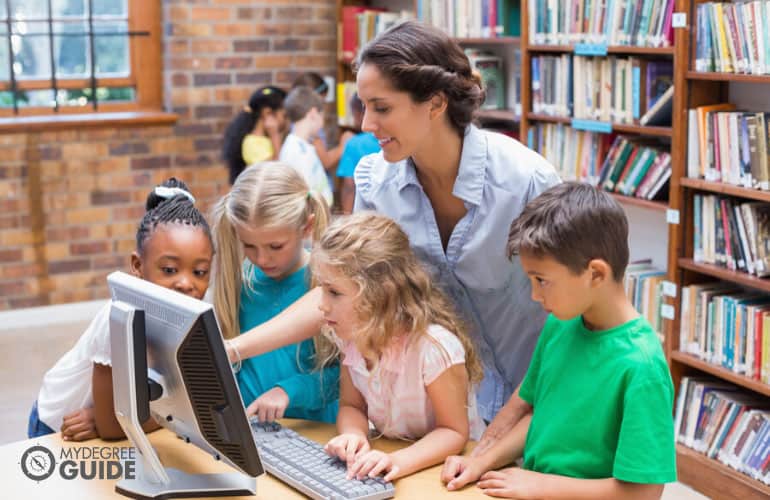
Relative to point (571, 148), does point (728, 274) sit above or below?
below

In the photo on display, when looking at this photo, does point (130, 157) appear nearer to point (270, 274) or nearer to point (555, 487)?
point (270, 274)

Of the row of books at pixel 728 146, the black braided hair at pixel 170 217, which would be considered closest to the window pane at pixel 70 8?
the row of books at pixel 728 146

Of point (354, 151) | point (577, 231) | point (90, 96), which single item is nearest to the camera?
point (577, 231)

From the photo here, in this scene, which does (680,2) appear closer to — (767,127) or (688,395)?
(767,127)

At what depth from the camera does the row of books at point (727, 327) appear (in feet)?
10.4

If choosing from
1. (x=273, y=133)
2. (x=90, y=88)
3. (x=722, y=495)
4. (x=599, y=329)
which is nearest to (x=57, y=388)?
(x=599, y=329)

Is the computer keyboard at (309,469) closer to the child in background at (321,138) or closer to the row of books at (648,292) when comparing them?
the row of books at (648,292)

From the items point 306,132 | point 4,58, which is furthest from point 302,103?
point 4,58

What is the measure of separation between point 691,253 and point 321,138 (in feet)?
7.36

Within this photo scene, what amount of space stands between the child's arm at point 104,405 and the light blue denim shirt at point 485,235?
612 millimetres

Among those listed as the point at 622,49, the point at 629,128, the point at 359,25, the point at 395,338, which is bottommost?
the point at 395,338

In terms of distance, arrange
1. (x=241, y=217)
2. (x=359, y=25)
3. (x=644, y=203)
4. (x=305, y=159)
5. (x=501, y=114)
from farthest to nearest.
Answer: (x=359, y=25)
(x=305, y=159)
(x=501, y=114)
(x=644, y=203)
(x=241, y=217)

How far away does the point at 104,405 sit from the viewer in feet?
6.07

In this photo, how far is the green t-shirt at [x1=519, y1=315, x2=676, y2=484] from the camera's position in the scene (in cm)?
151
